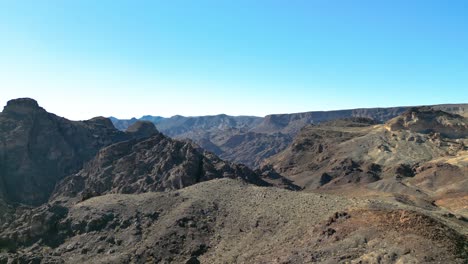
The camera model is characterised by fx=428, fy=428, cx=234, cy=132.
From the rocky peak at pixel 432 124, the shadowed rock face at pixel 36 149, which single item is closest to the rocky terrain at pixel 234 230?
the shadowed rock face at pixel 36 149

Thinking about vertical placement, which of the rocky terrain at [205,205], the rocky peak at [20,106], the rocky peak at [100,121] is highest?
the rocky peak at [20,106]

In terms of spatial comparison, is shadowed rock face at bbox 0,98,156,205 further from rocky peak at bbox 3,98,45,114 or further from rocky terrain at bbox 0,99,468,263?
rocky terrain at bbox 0,99,468,263

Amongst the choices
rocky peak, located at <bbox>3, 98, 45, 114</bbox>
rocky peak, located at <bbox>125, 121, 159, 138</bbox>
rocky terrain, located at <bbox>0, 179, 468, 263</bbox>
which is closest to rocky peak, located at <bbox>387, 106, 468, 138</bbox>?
rocky peak, located at <bbox>125, 121, 159, 138</bbox>

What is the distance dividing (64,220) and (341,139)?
333 ft

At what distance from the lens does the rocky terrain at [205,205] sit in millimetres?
26787

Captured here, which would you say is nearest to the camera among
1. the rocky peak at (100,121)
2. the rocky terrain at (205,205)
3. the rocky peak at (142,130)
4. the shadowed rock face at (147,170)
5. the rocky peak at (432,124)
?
the rocky terrain at (205,205)

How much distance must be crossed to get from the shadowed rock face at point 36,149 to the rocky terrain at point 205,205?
297mm

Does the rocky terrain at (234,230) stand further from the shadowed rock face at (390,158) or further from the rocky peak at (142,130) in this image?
the rocky peak at (142,130)

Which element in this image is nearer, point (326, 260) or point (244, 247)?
point (326, 260)

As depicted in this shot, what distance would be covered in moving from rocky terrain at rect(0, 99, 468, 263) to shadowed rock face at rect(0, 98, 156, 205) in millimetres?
297

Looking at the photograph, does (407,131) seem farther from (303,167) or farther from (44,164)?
(44,164)

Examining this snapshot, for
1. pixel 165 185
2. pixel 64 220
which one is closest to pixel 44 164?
pixel 165 185

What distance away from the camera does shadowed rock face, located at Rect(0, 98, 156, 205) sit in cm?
8275

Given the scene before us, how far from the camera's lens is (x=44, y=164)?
91.4 m
